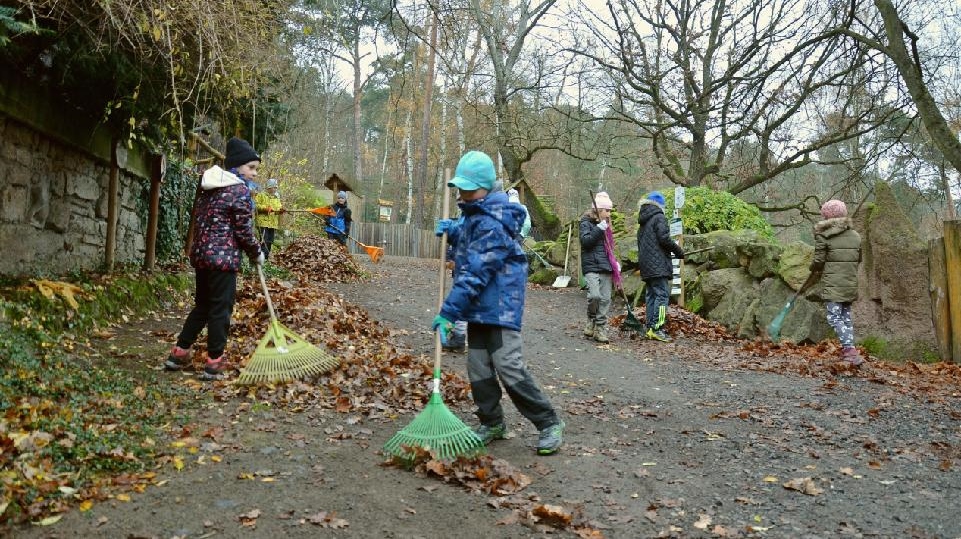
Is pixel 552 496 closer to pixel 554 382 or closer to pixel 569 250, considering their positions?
pixel 554 382

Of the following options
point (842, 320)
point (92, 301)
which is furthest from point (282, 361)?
point (842, 320)

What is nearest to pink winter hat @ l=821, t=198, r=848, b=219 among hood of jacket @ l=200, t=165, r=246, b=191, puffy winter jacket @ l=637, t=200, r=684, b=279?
puffy winter jacket @ l=637, t=200, r=684, b=279

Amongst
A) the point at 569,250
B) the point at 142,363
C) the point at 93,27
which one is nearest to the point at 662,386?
the point at 142,363

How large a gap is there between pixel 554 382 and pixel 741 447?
234cm

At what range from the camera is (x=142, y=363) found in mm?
5781

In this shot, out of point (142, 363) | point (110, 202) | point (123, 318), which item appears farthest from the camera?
point (110, 202)

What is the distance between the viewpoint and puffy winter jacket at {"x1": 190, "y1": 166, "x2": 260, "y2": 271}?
5.62 m

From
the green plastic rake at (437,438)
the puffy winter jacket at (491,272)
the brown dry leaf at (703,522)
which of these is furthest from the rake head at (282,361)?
the brown dry leaf at (703,522)

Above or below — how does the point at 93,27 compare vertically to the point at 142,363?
above

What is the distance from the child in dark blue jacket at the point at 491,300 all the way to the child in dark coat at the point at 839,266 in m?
5.46

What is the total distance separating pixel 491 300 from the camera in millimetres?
4441

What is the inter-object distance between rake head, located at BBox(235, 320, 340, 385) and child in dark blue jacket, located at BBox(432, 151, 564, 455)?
1.75 m

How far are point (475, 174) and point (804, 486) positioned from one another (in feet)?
8.98

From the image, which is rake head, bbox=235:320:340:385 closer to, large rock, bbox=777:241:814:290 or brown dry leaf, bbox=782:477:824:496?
brown dry leaf, bbox=782:477:824:496
